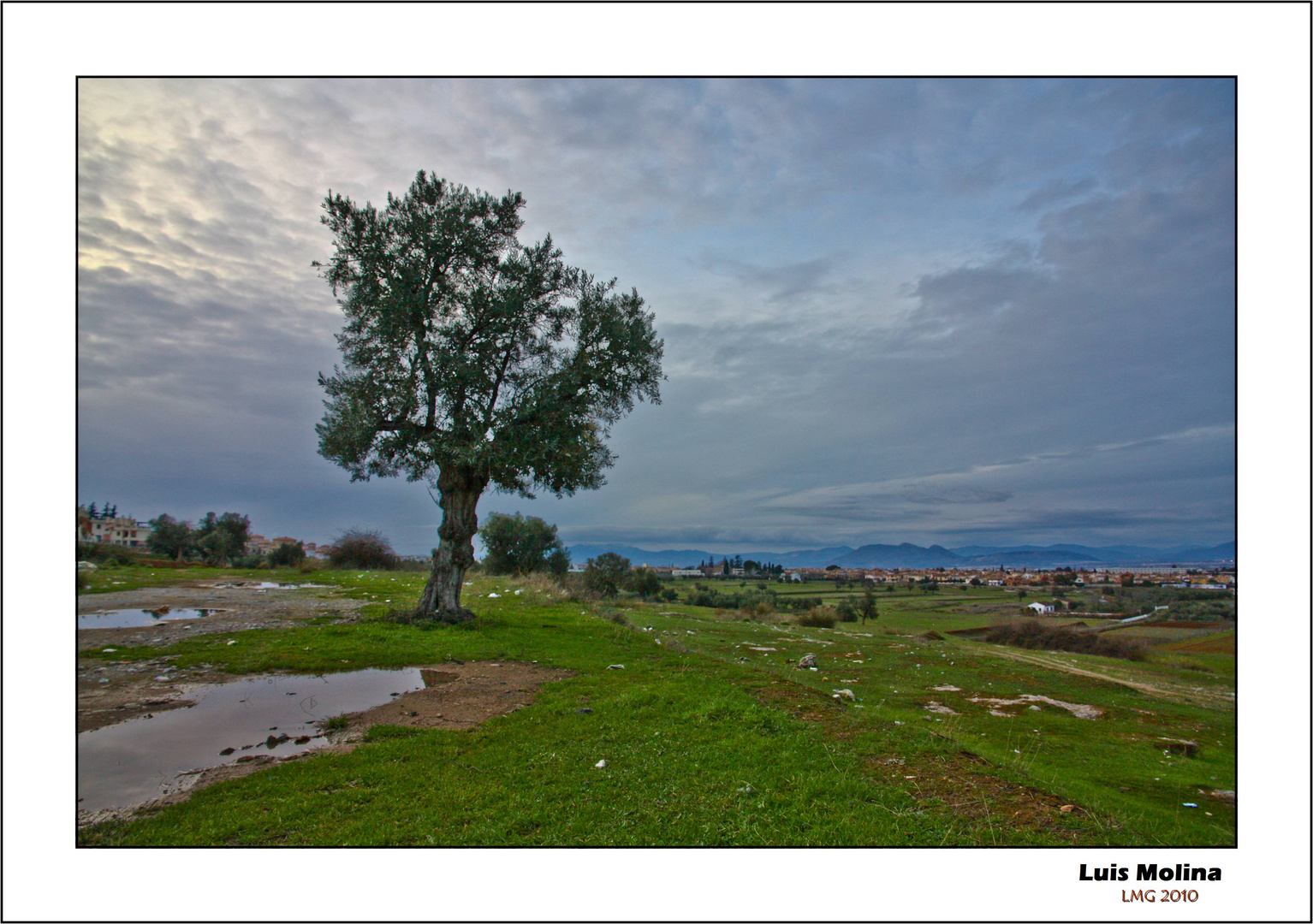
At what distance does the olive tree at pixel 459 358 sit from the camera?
59.2ft

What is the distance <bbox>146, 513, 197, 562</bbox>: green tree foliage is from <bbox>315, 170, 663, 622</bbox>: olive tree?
38.2 metres

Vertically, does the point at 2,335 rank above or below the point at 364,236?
below

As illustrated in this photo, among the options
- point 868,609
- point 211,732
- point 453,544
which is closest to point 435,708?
point 211,732

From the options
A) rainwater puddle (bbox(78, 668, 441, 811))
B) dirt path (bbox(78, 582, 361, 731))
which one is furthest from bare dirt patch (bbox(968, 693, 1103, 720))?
dirt path (bbox(78, 582, 361, 731))

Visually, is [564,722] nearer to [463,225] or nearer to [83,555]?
[463,225]

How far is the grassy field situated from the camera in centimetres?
466

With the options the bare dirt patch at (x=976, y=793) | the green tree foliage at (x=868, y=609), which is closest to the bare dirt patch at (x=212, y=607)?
the bare dirt patch at (x=976, y=793)

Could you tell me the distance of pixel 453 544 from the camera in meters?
18.9

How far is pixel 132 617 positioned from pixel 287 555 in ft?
115

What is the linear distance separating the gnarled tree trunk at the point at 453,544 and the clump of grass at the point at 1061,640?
2617cm

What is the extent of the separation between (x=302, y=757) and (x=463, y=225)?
17715 mm

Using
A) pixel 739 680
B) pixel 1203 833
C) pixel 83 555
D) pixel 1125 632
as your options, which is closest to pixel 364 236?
pixel 739 680

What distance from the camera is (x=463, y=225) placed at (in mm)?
18844

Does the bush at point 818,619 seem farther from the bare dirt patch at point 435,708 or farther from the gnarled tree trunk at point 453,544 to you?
the bare dirt patch at point 435,708
